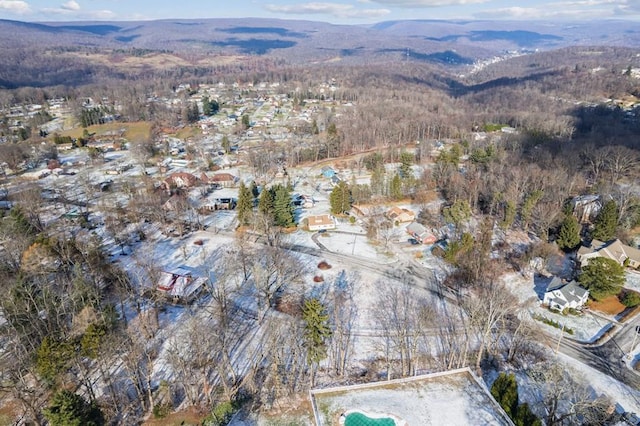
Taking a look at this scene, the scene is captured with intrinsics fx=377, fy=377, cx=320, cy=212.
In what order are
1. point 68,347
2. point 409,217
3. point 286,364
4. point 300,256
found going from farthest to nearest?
point 409,217
point 300,256
point 286,364
point 68,347

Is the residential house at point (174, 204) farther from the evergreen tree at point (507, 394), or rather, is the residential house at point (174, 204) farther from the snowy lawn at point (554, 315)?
the evergreen tree at point (507, 394)

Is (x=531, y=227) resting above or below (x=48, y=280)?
below

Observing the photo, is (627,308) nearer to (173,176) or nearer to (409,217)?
(409,217)

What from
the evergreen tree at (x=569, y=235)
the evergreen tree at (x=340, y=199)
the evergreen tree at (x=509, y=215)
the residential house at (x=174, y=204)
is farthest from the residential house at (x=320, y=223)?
the evergreen tree at (x=569, y=235)

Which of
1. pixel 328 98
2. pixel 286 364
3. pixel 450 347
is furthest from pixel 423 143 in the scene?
pixel 328 98

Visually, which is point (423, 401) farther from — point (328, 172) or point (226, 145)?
point (226, 145)

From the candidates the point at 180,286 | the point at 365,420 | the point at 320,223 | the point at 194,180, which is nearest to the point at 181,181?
the point at 194,180
